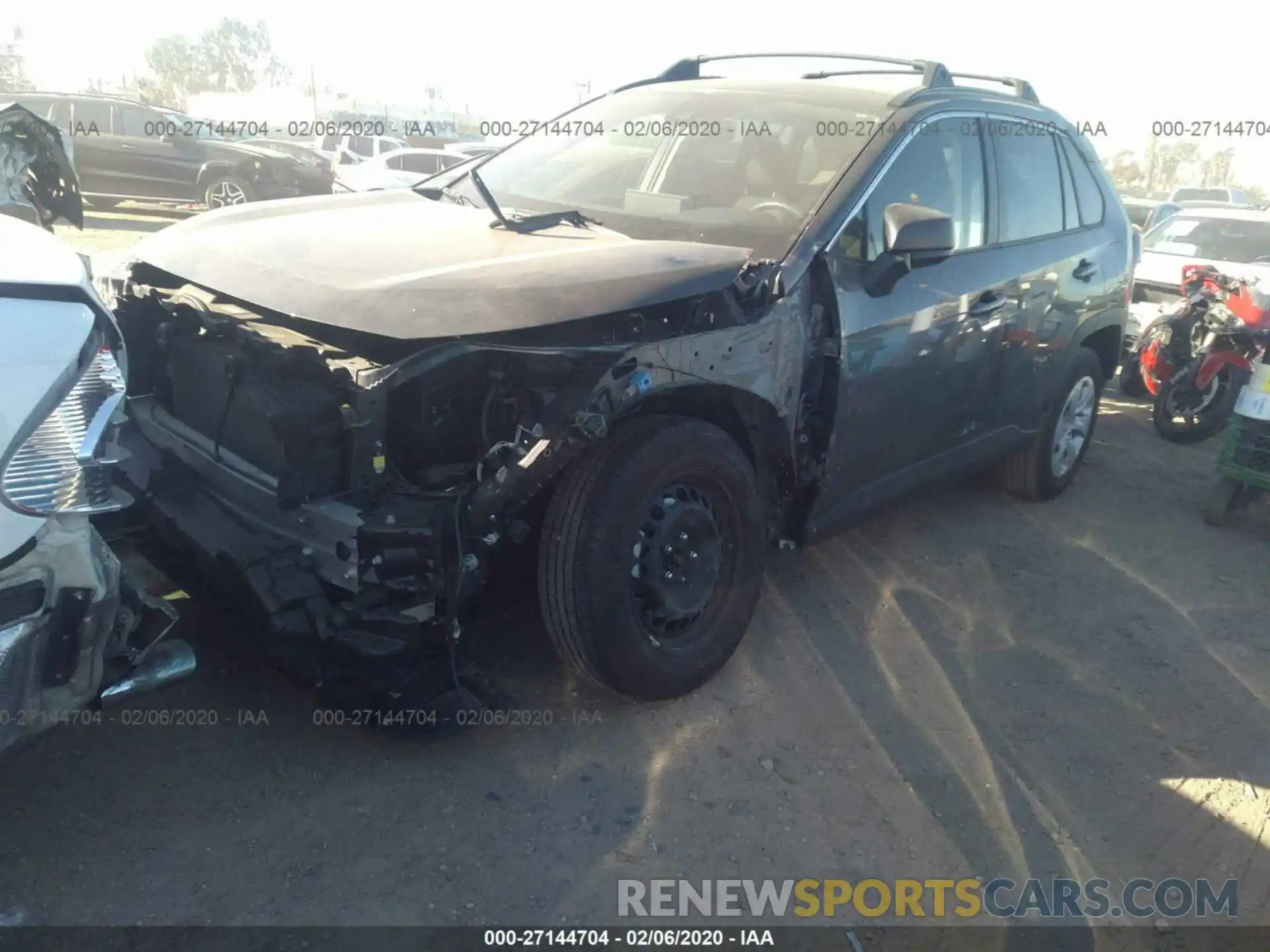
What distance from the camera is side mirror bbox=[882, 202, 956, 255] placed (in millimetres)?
3229

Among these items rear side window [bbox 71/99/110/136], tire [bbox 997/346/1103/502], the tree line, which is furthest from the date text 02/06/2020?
the tree line

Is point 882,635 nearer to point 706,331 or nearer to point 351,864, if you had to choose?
point 706,331

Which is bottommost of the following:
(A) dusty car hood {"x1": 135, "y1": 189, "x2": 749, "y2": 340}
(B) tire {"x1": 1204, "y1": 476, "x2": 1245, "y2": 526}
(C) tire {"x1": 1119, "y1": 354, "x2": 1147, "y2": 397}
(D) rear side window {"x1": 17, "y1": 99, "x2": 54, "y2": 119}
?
(B) tire {"x1": 1204, "y1": 476, "x2": 1245, "y2": 526}

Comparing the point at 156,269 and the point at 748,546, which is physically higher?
the point at 156,269

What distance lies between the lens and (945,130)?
12.7ft

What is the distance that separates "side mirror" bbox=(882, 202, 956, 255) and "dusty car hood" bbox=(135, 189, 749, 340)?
1.69 feet

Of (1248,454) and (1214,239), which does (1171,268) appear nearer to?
(1214,239)

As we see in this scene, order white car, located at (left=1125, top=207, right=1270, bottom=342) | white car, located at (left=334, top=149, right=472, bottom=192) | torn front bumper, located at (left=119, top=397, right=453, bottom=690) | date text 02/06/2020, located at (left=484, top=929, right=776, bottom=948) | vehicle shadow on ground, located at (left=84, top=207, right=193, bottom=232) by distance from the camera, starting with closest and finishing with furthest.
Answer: date text 02/06/2020, located at (left=484, top=929, right=776, bottom=948)
torn front bumper, located at (left=119, top=397, right=453, bottom=690)
white car, located at (left=1125, top=207, right=1270, bottom=342)
vehicle shadow on ground, located at (left=84, top=207, right=193, bottom=232)
white car, located at (left=334, top=149, right=472, bottom=192)

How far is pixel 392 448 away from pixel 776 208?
1.60 meters

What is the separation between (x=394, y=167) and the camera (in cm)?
1766

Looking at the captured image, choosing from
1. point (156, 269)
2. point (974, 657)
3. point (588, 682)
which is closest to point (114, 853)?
point (588, 682)

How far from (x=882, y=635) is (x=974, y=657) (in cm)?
34

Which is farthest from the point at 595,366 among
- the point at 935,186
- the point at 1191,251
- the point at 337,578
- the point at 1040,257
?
the point at 1191,251

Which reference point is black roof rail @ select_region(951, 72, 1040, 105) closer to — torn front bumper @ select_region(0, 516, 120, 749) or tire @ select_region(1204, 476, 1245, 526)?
tire @ select_region(1204, 476, 1245, 526)
